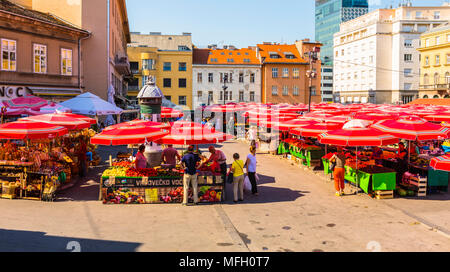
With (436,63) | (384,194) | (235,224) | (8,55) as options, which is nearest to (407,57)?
(436,63)

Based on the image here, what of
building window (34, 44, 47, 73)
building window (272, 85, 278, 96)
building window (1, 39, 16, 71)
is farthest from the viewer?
building window (272, 85, 278, 96)

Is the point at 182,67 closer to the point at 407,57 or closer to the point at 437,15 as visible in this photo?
the point at 407,57

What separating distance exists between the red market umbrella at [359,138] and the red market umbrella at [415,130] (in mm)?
661

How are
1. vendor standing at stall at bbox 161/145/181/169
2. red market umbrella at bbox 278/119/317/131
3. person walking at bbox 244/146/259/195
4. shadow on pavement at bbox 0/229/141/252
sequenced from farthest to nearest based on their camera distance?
red market umbrella at bbox 278/119/317/131
vendor standing at stall at bbox 161/145/181/169
person walking at bbox 244/146/259/195
shadow on pavement at bbox 0/229/141/252

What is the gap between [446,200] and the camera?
12.3 m

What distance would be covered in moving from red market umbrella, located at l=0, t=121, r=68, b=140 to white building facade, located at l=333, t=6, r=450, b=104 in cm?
8547

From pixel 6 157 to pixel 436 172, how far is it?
14292 millimetres

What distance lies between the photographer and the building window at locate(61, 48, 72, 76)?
27766 millimetres

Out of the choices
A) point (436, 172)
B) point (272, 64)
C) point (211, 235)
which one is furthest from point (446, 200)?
point (272, 64)

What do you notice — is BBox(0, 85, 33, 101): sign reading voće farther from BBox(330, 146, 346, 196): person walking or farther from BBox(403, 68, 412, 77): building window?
BBox(403, 68, 412, 77): building window

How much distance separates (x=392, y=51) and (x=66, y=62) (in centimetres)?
7870

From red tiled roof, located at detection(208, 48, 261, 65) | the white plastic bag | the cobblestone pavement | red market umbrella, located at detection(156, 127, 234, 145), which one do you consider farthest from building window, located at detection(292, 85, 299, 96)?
red market umbrella, located at detection(156, 127, 234, 145)

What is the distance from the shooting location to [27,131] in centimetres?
1168

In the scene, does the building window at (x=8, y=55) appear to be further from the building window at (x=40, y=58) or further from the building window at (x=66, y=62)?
the building window at (x=66, y=62)
